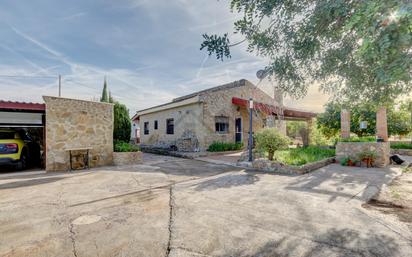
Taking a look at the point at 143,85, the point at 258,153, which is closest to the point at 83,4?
the point at 258,153

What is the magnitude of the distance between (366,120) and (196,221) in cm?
2131

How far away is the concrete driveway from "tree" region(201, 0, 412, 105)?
2.41 meters

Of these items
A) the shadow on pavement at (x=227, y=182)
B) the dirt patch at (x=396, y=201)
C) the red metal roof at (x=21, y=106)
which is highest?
the red metal roof at (x=21, y=106)

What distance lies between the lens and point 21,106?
25.2 ft

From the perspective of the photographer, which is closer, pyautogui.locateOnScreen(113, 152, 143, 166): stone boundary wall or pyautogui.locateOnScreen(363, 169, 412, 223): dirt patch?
pyautogui.locateOnScreen(363, 169, 412, 223): dirt patch

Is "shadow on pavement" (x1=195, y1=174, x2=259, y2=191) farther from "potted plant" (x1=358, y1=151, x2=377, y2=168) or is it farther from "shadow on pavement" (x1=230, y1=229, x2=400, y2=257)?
"potted plant" (x1=358, y1=151, x2=377, y2=168)

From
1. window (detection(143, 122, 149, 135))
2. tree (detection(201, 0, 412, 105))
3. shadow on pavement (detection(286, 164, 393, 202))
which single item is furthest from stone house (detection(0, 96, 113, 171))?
window (detection(143, 122, 149, 135))

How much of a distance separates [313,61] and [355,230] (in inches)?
141

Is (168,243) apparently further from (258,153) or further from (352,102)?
(258,153)

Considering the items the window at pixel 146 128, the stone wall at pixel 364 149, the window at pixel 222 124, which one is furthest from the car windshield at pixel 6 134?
the stone wall at pixel 364 149

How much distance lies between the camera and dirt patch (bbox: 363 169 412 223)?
13.1 feet

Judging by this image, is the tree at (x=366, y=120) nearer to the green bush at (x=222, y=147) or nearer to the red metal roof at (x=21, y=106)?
the green bush at (x=222, y=147)

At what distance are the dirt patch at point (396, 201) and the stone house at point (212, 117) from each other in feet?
30.6

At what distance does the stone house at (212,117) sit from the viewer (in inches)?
576
